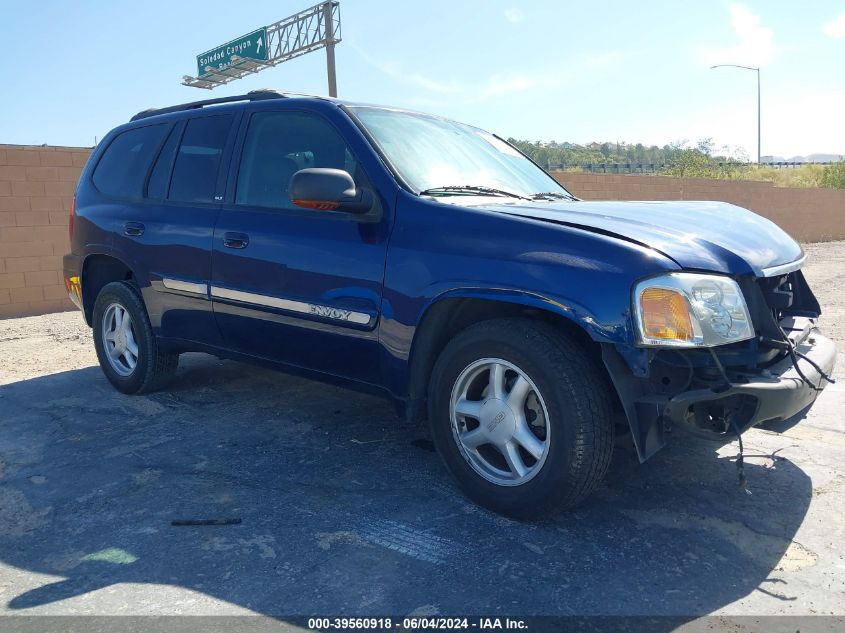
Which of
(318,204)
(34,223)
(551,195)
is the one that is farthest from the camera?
(34,223)

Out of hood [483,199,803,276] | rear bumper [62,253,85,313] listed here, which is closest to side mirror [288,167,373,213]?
hood [483,199,803,276]

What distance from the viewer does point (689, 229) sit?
10.2ft

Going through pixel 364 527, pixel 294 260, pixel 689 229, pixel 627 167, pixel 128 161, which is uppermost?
pixel 627 167

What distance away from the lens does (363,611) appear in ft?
8.19

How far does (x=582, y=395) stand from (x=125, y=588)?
183 cm

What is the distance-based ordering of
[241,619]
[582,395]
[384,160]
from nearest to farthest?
[241,619] < [582,395] < [384,160]

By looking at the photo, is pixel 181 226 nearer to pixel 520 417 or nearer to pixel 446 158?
pixel 446 158

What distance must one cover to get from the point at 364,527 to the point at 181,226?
7.59 ft

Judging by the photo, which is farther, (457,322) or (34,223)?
(34,223)

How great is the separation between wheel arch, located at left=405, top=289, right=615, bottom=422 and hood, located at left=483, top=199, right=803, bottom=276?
0.38 metres

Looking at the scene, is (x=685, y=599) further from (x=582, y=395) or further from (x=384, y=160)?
(x=384, y=160)

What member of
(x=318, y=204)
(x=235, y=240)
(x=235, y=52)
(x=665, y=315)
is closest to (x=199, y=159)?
(x=235, y=240)

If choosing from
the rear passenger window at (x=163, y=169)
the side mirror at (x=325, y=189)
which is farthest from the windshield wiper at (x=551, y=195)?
the rear passenger window at (x=163, y=169)

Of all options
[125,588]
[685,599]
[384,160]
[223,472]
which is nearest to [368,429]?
[223,472]
